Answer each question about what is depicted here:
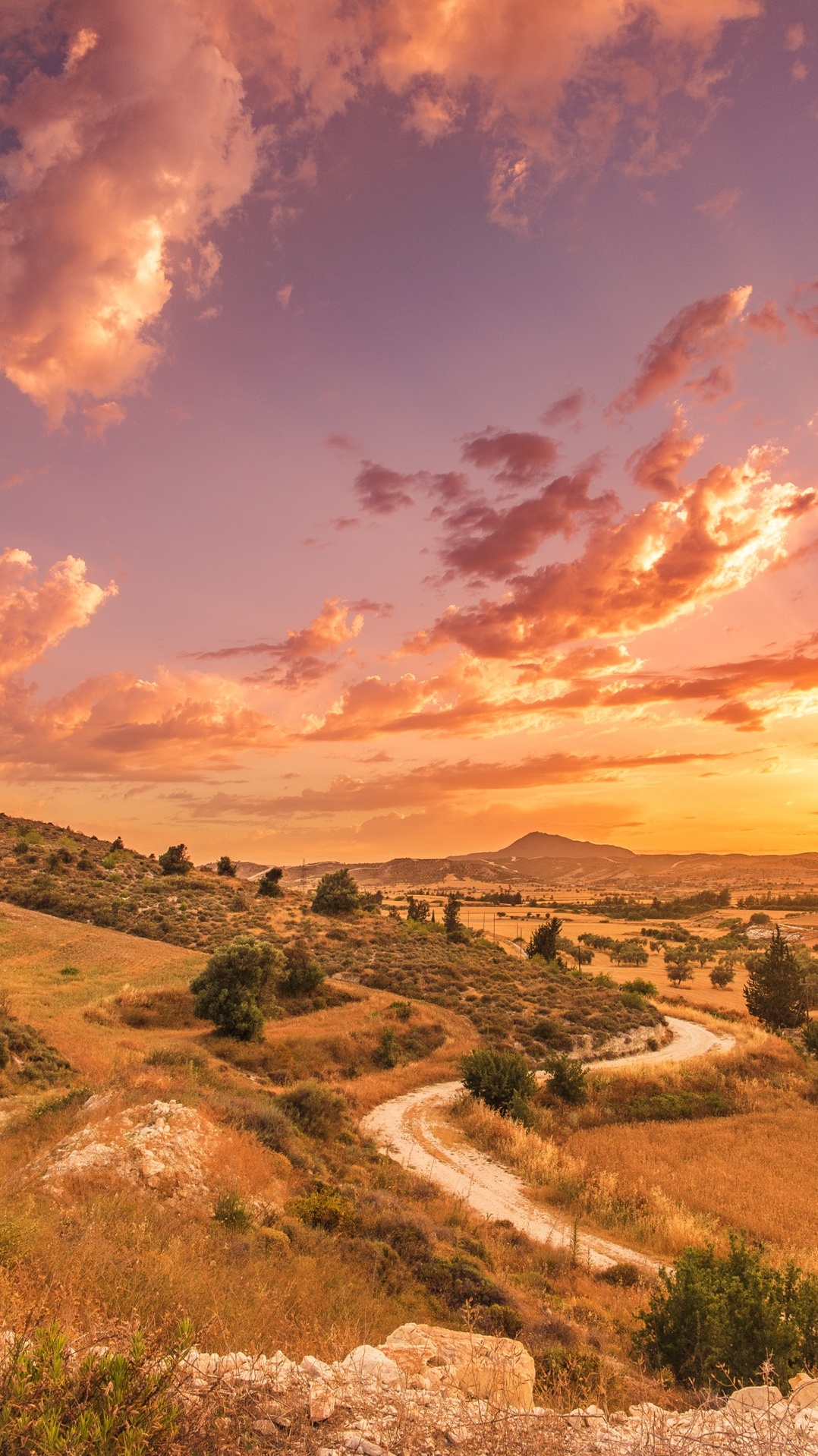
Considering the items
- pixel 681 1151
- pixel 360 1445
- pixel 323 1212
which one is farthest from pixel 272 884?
pixel 360 1445

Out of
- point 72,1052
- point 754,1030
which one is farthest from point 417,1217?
point 754,1030

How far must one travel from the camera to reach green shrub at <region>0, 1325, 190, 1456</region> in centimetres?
416

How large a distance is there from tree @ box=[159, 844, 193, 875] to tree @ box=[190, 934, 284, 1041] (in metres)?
48.6

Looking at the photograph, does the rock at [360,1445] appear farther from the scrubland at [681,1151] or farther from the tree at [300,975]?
the tree at [300,975]

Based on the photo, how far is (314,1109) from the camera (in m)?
22.1

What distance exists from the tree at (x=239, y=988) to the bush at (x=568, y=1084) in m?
14.0

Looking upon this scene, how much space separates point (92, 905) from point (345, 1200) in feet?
156

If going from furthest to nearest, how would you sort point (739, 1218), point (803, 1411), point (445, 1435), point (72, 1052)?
point (72, 1052) < point (739, 1218) < point (803, 1411) < point (445, 1435)

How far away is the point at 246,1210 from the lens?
12820 mm

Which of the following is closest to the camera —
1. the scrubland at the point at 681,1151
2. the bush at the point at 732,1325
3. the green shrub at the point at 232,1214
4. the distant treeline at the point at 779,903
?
the bush at the point at 732,1325

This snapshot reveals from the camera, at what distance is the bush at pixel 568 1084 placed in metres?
28.5

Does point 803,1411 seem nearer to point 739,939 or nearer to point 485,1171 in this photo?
point 485,1171

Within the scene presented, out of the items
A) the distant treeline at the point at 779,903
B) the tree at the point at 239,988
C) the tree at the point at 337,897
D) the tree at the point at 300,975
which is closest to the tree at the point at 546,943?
the tree at the point at 337,897

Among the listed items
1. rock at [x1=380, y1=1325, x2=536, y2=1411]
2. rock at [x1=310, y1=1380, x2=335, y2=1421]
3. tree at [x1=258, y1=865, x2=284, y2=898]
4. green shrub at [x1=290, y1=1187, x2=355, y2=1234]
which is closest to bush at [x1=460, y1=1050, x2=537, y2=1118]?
green shrub at [x1=290, y1=1187, x2=355, y2=1234]
